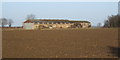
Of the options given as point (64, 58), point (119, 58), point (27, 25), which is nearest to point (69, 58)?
point (64, 58)

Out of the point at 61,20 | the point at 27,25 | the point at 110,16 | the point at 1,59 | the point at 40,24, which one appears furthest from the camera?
the point at 61,20

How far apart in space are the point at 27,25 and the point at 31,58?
256 feet

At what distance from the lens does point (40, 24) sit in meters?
108

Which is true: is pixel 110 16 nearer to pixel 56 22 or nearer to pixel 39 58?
pixel 56 22

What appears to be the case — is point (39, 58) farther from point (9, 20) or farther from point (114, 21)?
point (9, 20)

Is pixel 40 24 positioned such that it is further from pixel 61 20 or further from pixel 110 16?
pixel 110 16

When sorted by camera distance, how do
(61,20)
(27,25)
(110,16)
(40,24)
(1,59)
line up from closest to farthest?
(1,59) < (27,25) < (110,16) < (40,24) < (61,20)

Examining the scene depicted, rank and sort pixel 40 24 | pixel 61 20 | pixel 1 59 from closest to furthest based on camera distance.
Result: pixel 1 59
pixel 40 24
pixel 61 20

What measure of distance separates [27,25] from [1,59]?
3088 inches

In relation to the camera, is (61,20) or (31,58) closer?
(31,58)

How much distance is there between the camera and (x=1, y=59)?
881cm

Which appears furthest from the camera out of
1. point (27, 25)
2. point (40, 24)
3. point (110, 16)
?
point (40, 24)

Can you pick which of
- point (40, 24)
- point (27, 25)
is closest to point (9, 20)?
point (40, 24)

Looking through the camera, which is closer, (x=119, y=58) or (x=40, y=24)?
(x=119, y=58)
